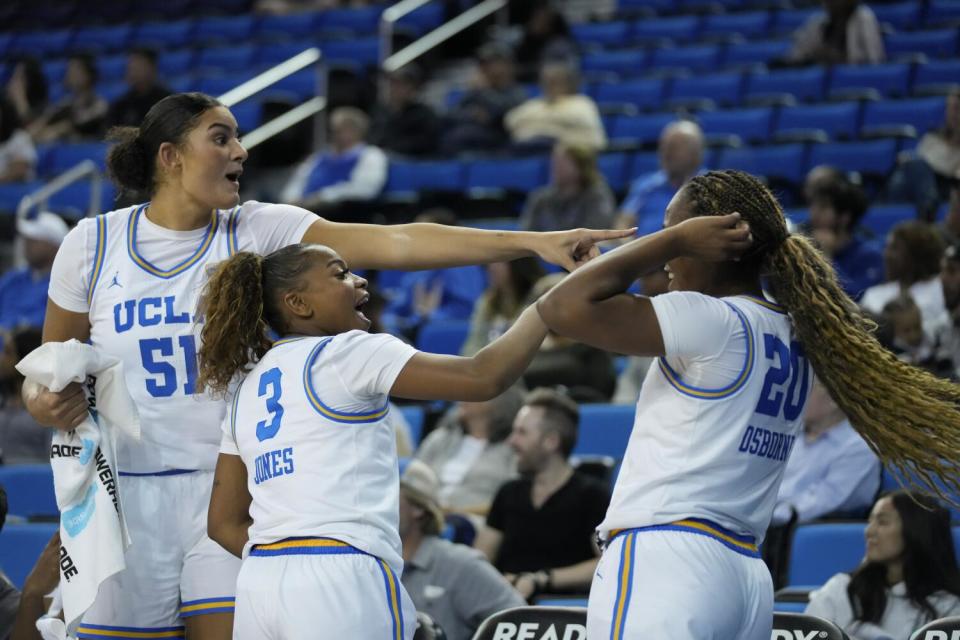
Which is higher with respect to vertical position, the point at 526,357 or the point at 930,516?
the point at 526,357

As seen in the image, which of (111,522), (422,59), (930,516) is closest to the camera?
(111,522)

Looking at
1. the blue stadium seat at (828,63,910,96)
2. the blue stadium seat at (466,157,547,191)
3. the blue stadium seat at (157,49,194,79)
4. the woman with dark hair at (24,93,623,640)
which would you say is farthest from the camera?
the blue stadium seat at (157,49,194,79)

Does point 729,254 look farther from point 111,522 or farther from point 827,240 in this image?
point 827,240

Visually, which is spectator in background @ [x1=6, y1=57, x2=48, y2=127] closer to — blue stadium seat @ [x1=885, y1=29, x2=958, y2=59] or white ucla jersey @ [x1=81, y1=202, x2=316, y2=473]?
blue stadium seat @ [x1=885, y1=29, x2=958, y2=59]

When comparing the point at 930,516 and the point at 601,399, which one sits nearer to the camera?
the point at 930,516

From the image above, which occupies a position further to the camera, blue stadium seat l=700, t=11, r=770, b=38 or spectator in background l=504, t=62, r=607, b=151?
blue stadium seat l=700, t=11, r=770, b=38

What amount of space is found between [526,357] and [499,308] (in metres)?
4.29

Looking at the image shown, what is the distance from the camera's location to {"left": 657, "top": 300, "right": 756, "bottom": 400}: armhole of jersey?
280cm

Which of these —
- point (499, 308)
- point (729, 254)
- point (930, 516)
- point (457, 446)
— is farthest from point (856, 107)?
point (729, 254)

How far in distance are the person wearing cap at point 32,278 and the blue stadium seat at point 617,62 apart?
185 inches

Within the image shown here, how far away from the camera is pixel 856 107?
9.10m

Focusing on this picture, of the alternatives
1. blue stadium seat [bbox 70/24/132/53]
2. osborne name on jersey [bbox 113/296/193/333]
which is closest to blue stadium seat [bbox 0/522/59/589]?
osborne name on jersey [bbox 113/296/193/333]

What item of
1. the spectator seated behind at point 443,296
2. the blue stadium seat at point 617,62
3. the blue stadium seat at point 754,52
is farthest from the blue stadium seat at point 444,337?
the blue stadium seat at point 754,52

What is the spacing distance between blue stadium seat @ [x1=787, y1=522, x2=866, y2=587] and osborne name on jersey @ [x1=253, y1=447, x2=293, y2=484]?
2406 millimetres
